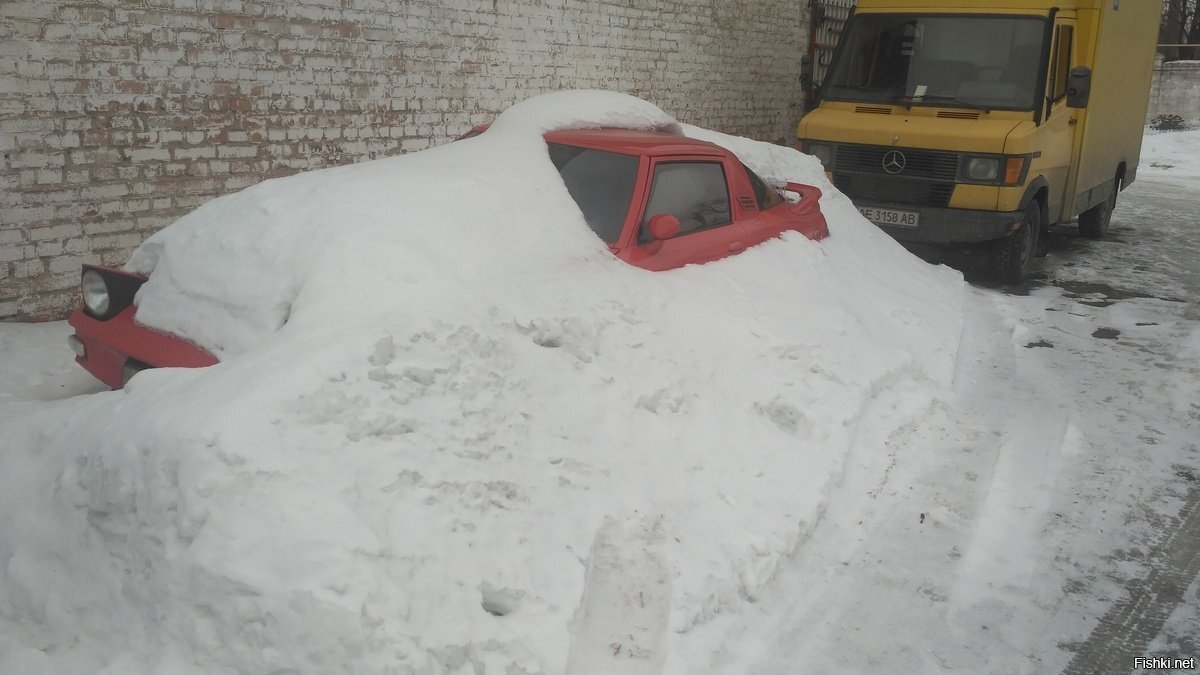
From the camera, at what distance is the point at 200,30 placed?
696cm

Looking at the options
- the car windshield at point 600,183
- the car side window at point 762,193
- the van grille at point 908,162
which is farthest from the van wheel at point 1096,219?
the car windshield at point 600,183

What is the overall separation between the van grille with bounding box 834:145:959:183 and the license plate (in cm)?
36

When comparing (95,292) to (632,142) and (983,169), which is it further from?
(983,169)

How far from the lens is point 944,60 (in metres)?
9.22

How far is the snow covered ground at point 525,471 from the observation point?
9.59ft

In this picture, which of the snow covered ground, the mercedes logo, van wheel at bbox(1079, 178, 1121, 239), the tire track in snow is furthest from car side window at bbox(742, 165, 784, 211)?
van wheel at bbox(1079, 178, 1121, 239)

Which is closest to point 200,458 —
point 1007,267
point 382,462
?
point 382,462

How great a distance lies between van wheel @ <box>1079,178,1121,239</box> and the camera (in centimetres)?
1232

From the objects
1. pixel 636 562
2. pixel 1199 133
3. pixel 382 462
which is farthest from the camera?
pixel 1199 133

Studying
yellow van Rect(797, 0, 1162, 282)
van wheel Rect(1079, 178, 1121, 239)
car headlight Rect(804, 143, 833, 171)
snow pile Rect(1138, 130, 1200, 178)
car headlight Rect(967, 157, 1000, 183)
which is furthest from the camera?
snow pile Rect(1138, 130, 1200, 178)

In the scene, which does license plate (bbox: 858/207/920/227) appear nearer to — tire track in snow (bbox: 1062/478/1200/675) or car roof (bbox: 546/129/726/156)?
car roof (bbox: 546/129/726/156)

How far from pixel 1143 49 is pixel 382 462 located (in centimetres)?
1234

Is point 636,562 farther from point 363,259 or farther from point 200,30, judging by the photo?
point 200,30

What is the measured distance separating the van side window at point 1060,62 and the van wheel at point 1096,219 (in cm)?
346
